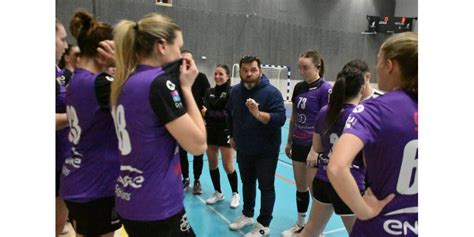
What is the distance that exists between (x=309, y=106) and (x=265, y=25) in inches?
420

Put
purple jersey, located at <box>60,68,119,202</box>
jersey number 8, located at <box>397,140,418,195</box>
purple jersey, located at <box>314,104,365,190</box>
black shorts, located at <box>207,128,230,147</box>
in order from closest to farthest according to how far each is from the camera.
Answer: jersey number 8, located at <box>397,140,418,195</box>
purple jersey, located at <box>60,68,119,202</box>
purple jersey, located at <box>314,104,365,190</box>
black shorts, located at <box>207,128,230,147</box>

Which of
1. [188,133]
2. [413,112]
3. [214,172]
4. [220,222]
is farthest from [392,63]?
[214,172]

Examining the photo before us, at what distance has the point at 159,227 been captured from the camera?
5.05 ft

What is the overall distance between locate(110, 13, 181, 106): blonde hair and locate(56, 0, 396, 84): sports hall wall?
31.4 ft

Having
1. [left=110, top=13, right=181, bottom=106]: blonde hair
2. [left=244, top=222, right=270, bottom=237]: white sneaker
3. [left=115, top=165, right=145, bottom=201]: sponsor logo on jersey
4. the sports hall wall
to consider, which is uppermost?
the sports hall wall

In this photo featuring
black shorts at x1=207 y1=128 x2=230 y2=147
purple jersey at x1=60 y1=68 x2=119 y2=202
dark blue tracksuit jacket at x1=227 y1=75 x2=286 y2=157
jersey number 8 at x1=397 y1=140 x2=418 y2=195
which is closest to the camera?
jersey number 8 at x1=397 y1=140 x2=418 y2=195

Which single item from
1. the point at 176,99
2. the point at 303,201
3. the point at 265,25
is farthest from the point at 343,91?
the point at 265,25

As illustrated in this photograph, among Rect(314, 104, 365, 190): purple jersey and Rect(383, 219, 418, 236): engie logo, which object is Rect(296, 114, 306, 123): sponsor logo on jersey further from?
Rect(383, 219, 418, 236): engie logo

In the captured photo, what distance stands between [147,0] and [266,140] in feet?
30.1

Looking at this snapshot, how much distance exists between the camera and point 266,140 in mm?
3328

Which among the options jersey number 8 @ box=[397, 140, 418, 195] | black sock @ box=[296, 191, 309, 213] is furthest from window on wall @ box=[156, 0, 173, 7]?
jersey number 8 @ box=[397, 140, 418, 195]

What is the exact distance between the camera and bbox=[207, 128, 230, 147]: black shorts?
169 inches

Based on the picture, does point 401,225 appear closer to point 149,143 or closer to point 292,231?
point 149,143

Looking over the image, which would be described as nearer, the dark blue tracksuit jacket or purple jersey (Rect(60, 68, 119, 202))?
purple jersey (Rect(60, 68, 119, 202))
